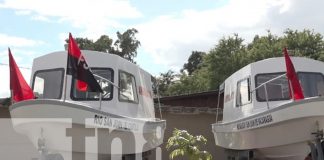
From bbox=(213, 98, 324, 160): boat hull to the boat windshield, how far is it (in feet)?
3.50

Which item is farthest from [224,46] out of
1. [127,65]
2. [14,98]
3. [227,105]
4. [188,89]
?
[14,98]

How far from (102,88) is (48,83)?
4.02 ft

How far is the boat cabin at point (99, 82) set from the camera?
31.6 feet

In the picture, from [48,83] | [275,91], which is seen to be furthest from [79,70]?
[275,91]

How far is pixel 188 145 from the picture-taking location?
899cm

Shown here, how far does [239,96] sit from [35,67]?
17.5 ft

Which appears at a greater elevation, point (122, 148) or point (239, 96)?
point (239, 96)

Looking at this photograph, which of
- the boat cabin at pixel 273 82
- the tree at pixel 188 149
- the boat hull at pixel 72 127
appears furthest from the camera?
the boat cabin at pixel 273 82

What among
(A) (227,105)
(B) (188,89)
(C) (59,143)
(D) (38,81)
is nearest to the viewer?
(C) (59,143)

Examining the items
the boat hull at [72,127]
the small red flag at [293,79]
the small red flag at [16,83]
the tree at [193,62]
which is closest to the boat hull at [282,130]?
the small red flag at [293,79]

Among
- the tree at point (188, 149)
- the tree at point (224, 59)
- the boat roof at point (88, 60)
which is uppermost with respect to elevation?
the tree at point (224, 59)

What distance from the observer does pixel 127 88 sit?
10.4 metres

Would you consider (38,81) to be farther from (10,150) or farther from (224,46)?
(224,46)

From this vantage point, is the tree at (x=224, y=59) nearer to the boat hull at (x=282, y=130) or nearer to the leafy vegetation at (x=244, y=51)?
the leafy vegetation at (x=244, y=51)
